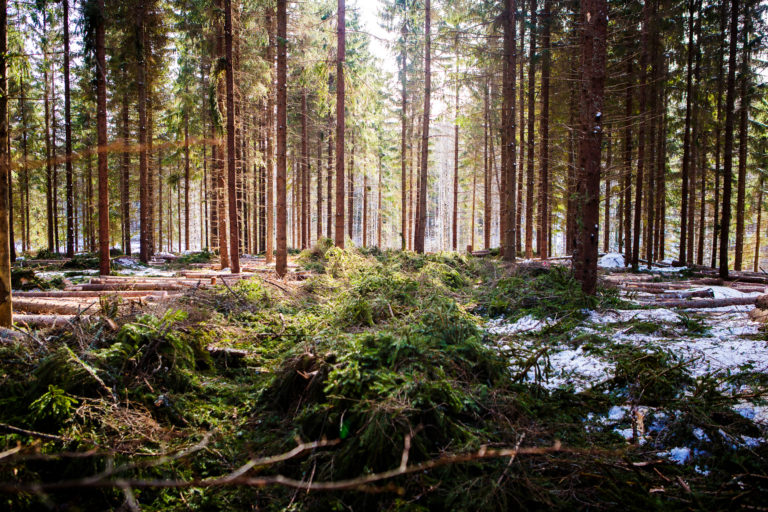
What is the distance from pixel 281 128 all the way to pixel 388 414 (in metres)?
10.3

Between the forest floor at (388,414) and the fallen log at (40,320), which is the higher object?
the fallen log at (40,320)

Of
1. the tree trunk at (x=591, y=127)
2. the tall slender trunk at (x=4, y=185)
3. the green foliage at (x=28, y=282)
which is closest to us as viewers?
the tall slender trunk at (x=4, y=185)

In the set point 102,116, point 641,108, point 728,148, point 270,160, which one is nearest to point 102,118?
point 102,116

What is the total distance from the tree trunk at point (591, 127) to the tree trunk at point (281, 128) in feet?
25.6

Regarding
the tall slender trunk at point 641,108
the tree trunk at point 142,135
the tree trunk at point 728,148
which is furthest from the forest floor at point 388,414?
the tree trunk at point 142,135

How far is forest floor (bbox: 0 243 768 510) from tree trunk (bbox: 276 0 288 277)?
18.6 feet

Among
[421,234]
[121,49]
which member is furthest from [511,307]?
[121,49]

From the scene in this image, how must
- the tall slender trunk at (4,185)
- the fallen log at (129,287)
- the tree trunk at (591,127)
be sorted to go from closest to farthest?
1. the tall slender trunk at (4,185)
2. the tree trunk at (591,127)
3. the fallen log at (129,287)

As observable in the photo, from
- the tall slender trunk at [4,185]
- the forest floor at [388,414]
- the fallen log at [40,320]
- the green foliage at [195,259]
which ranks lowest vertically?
the forest floor at [388,414]

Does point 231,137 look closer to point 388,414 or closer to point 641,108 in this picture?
point 388,414

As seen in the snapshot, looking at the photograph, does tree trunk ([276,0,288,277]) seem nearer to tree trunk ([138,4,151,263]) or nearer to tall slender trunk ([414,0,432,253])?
tall slender trunk ([414,0,432,253])

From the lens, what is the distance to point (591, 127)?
7504mm

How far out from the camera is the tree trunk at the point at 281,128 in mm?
11023

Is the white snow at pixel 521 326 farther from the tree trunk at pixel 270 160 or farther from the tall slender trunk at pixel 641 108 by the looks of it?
the tree trunk at pixel 270 160
